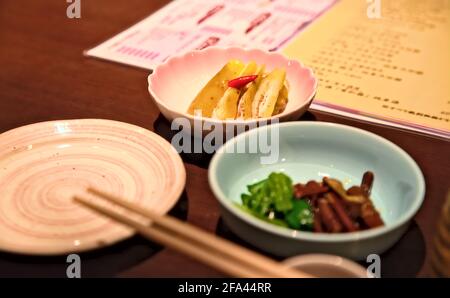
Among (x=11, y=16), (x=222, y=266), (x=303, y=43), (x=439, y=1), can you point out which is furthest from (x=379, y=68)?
(x=11, y=16)

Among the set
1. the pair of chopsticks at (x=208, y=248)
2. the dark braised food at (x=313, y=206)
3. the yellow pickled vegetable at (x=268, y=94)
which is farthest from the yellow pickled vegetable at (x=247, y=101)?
the pair of chopsticks at (x=208, y=248)

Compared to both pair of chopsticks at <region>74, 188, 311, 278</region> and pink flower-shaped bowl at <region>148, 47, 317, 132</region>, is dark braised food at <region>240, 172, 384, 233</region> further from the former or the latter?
pink flower-shaped bowl at <region>148, 47, 317, 132</region>

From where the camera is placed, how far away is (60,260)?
31.7 inches

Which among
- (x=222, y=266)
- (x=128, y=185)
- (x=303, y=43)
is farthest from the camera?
(x=303, y=43)

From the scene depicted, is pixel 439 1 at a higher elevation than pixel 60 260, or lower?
higher

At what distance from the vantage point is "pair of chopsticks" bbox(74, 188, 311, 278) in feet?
2.14

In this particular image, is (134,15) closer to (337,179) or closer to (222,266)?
(337,179)

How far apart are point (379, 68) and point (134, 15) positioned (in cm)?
80

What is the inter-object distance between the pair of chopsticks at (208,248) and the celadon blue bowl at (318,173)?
0.05 metres

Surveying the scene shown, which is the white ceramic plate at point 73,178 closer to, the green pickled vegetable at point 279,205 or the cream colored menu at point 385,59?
the green pickled vegetable at point 279,205

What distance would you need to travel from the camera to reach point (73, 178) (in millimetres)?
953

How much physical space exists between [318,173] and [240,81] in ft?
0.97

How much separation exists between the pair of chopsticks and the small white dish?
0.01 m

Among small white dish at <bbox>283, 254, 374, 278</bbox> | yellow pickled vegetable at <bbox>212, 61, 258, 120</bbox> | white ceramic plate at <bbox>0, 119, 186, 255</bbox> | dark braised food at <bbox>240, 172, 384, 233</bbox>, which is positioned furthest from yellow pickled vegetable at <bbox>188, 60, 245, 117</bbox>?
small white dish at <bbox>283, 254, 374, 278</bbox>
